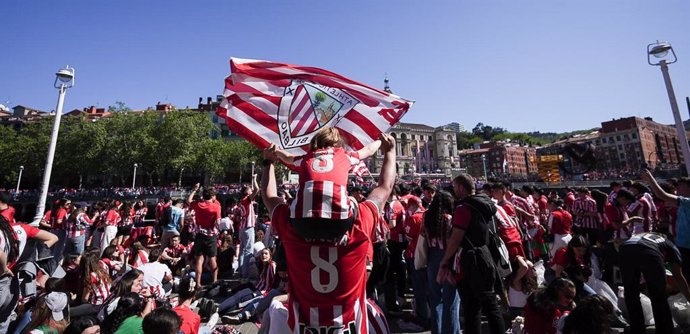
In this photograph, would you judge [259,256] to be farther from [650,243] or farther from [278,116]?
[650,243]

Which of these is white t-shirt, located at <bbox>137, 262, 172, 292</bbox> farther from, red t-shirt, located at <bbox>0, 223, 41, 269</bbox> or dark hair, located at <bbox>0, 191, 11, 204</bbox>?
dark hair, located at <bbox>0, 191, 11, 204</bbox>

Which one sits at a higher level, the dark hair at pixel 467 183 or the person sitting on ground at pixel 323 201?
the dark hair at pixel 467 183

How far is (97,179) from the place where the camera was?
5831 cm

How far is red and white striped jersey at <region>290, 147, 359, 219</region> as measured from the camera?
5.04 feet

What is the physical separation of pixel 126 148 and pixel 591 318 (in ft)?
174

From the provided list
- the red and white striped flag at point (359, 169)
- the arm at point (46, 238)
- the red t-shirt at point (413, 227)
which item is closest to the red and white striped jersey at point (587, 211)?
the red t-shirt at point (413, 227)

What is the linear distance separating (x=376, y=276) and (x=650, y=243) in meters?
3.56

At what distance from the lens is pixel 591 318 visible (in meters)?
2.54

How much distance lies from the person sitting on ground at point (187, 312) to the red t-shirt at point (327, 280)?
2.15m

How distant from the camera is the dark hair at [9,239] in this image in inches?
128

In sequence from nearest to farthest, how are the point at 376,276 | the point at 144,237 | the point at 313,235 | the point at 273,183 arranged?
the point at 313,235, the point at 273,183, the point at 376,276, the point at 144,237

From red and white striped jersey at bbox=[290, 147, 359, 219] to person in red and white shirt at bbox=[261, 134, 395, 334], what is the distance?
15 centimetres

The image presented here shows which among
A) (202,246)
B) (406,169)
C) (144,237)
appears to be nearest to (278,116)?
(202,246)

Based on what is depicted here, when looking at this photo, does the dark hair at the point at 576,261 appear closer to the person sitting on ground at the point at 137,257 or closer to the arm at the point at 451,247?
the arm at the point at 451,247
